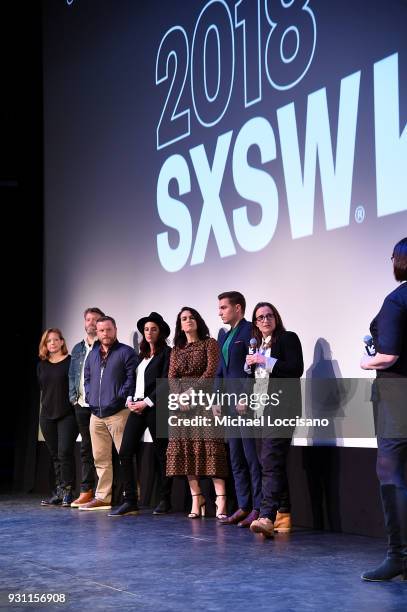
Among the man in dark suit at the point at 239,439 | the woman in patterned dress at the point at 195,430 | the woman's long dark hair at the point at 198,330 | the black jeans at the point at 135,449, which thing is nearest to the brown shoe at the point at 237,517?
the man in dark suit at the point at 239,439

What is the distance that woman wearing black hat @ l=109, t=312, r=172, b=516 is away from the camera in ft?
19.6

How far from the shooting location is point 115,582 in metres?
3.60

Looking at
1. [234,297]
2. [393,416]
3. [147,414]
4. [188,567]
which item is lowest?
[188,567]

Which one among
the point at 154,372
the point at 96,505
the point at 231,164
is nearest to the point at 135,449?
the point at 154,372

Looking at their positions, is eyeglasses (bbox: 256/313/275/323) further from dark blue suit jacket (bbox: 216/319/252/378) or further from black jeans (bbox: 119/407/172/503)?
black jeans (bbox: 119/407/172/503)

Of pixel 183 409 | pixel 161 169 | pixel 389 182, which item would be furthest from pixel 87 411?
pixel 389 182

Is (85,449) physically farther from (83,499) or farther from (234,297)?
(234,297)

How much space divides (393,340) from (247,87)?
2958 millimetres

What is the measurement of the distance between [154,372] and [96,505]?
1137 mm

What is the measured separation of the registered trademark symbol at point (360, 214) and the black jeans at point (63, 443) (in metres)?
2.96

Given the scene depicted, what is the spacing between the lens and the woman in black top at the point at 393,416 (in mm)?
3348

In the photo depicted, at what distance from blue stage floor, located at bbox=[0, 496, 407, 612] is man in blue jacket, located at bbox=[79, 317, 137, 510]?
0.88 metres

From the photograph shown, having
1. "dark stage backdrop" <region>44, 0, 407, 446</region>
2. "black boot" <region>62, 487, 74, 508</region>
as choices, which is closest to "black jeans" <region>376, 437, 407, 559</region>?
"dark stage backdrop" <region>44, 0, 407, 446</region>

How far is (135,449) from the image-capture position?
6.04 metres
